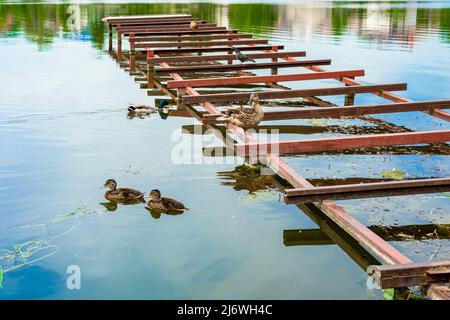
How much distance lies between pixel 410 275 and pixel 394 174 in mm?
3901

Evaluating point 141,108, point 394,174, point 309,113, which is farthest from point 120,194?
point 141,108

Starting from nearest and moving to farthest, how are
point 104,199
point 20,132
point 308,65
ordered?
1. point 104,199
2. point 20,132
3. point 308,65

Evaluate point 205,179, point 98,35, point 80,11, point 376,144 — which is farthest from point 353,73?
point 80,11

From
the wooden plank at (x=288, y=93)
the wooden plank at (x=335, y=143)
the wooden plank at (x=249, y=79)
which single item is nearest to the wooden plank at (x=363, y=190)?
the wooden plank at (x=335, y=143)

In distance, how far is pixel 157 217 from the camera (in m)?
7.63

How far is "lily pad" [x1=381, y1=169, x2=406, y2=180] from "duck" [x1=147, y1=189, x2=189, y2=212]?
3103 millimetres

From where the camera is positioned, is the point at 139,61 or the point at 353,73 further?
the point at 139,61

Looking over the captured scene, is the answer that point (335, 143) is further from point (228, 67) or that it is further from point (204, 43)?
point (204, 43)

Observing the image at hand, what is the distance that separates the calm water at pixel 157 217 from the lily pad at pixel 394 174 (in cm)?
9

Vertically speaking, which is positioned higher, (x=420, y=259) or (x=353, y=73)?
(x=353, y=73)

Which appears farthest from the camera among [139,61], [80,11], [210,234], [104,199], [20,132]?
[80,11]
